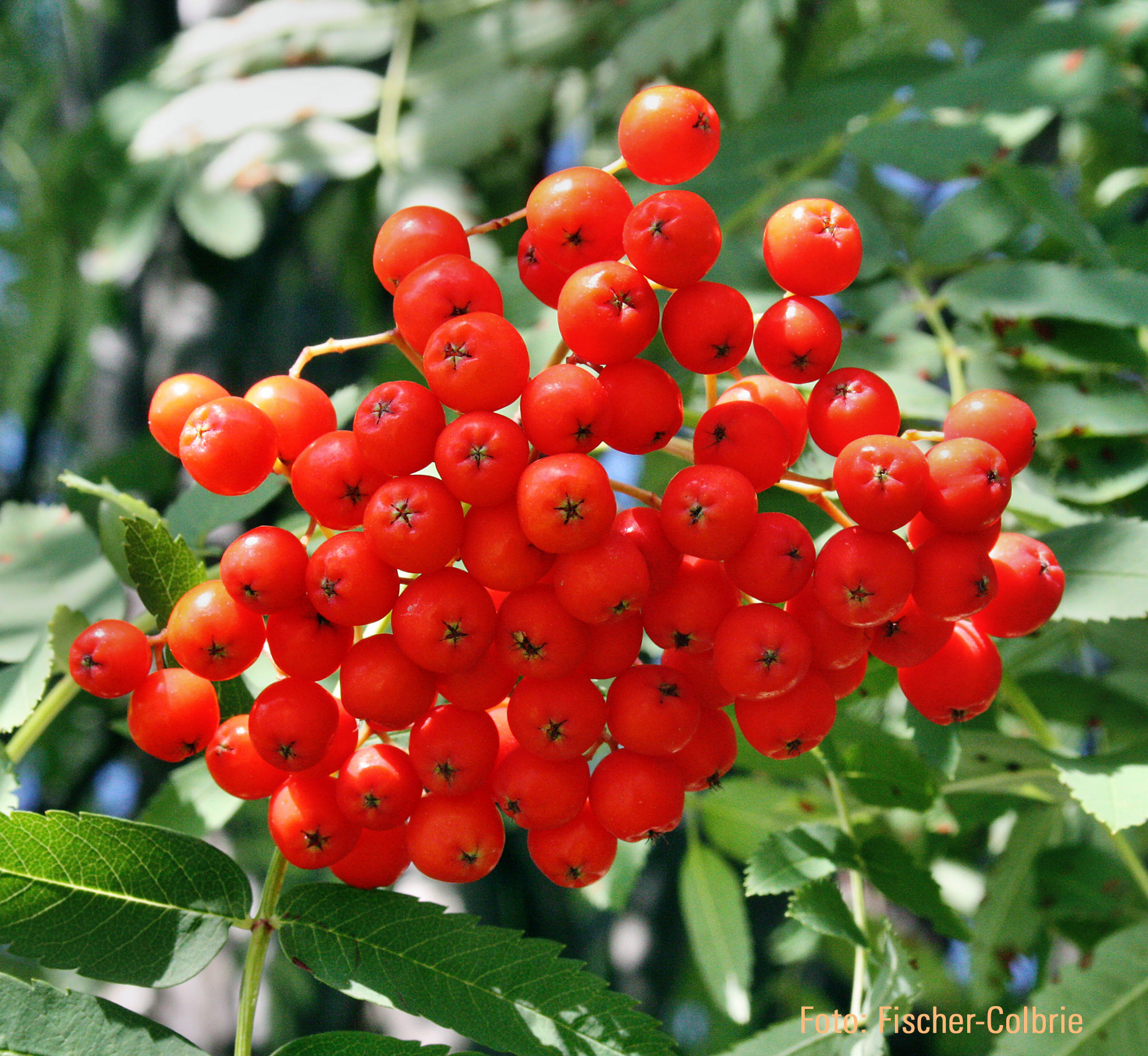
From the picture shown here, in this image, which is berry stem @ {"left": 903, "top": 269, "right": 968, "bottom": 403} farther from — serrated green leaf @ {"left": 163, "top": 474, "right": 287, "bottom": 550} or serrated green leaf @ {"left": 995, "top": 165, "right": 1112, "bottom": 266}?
serrated green leaf @ {"left": 163, "top": 474, "right": 287, "bottom": 550}

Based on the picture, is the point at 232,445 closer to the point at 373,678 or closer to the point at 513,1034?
the point at 373,678

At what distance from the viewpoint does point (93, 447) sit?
3219 mm

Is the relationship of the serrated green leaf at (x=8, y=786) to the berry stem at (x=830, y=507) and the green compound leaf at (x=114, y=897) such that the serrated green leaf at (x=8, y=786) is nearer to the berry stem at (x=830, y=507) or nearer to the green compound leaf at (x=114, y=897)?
the green compound leaf at (x=114, y=897)

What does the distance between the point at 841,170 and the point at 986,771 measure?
1.89 m

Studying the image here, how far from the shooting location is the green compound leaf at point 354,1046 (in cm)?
124

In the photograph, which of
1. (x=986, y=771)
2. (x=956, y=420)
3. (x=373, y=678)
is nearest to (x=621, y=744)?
(x=373, y=678)

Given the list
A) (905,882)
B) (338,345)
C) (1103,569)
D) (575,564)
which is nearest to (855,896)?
(905,882)

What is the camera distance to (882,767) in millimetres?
1778

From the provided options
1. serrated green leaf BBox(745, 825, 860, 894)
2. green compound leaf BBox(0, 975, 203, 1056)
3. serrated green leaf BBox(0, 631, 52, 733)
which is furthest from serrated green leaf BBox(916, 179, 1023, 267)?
green compound leaf BBox(0, 975, 203, 1056)

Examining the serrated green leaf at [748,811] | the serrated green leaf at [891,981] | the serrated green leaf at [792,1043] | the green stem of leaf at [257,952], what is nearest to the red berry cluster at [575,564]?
the green stem of leaf at [257,952]

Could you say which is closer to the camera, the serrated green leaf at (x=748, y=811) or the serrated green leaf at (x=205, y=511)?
the serrated green leaf at (x=205, y=511)

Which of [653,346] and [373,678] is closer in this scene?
[373,678]

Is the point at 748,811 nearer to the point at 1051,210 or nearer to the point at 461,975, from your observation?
the point at 461,975

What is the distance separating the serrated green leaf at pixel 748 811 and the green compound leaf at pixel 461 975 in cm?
92
